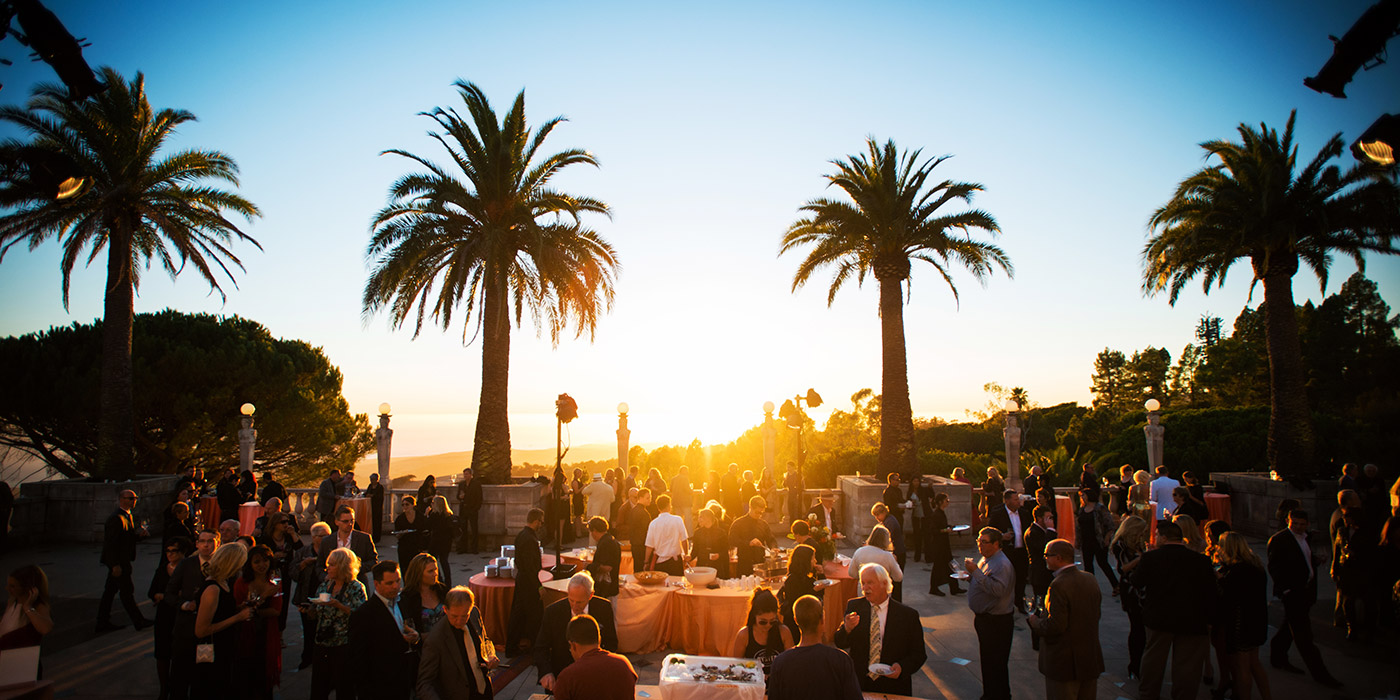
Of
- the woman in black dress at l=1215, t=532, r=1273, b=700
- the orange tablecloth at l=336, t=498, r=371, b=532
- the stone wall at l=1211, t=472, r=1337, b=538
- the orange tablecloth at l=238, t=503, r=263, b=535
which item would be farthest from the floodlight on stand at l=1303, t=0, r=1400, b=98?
the orange tablecloth at l=238, t=503, r=263, b=535

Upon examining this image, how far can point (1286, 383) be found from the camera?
17703mm

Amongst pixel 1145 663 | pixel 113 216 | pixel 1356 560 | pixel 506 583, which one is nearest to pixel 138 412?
pixel 113 216

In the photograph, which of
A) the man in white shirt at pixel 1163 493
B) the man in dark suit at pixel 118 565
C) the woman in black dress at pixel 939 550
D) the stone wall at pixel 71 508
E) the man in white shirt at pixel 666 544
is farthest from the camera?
the stone wall at pixel 71 508

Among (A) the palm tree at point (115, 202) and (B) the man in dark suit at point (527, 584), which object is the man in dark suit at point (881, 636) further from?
(A) the palm tree at point (115, 202)

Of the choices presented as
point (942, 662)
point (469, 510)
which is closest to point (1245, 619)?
point (942, 662)

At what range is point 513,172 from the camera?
17.2 metres

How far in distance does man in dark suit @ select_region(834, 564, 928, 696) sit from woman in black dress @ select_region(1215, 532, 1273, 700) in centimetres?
340

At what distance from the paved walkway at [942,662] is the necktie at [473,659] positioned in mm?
2304

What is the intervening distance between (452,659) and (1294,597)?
8.53 metres

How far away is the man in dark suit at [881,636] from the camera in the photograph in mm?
5168

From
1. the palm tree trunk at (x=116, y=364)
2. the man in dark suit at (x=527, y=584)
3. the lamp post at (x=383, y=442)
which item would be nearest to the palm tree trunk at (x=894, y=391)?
the man in dark suit at (x=527, y=584)

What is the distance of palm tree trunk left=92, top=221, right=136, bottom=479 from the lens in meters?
17.3

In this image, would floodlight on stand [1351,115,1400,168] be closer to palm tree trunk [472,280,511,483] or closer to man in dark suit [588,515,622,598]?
man in dark suit [588,515,622,598]

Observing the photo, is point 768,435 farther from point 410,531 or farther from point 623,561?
point 410,531
